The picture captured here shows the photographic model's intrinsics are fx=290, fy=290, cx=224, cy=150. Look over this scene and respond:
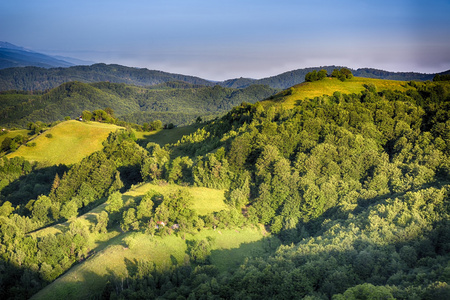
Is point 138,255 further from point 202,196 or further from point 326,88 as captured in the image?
point 326,88

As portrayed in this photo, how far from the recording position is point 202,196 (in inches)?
1666

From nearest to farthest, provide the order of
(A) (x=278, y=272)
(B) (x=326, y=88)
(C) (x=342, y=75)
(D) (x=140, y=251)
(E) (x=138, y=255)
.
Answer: (A) (x=278, y=272) → (E) (x=138, y=255) → (D) (x=140, y=251) → (B) (x=326, y=88) → (C) (x=342, y=75)

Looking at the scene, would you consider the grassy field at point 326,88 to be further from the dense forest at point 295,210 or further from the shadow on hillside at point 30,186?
the shadow on hillside at point 30,186

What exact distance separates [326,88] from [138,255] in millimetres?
71610

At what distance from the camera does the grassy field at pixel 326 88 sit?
7888 cm

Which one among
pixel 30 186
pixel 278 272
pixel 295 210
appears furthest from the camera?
pixel 30 186

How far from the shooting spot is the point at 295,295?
21.4m

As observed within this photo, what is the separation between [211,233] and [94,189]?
34.0 metres

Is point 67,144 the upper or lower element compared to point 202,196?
lower

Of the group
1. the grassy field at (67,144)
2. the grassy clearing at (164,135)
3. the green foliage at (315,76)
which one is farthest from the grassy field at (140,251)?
the grassy clearing at (164,135)

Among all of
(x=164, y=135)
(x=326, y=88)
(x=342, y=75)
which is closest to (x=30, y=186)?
(x=164, y=135)

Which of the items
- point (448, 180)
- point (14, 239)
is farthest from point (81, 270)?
point (448, 180)

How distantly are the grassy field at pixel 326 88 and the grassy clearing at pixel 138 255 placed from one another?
46516 millimetres

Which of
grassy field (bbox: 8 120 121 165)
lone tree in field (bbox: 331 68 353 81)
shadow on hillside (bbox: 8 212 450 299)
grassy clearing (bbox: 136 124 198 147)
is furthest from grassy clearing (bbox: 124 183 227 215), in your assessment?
lone tree in field (bbox: 331 68 353 81)
